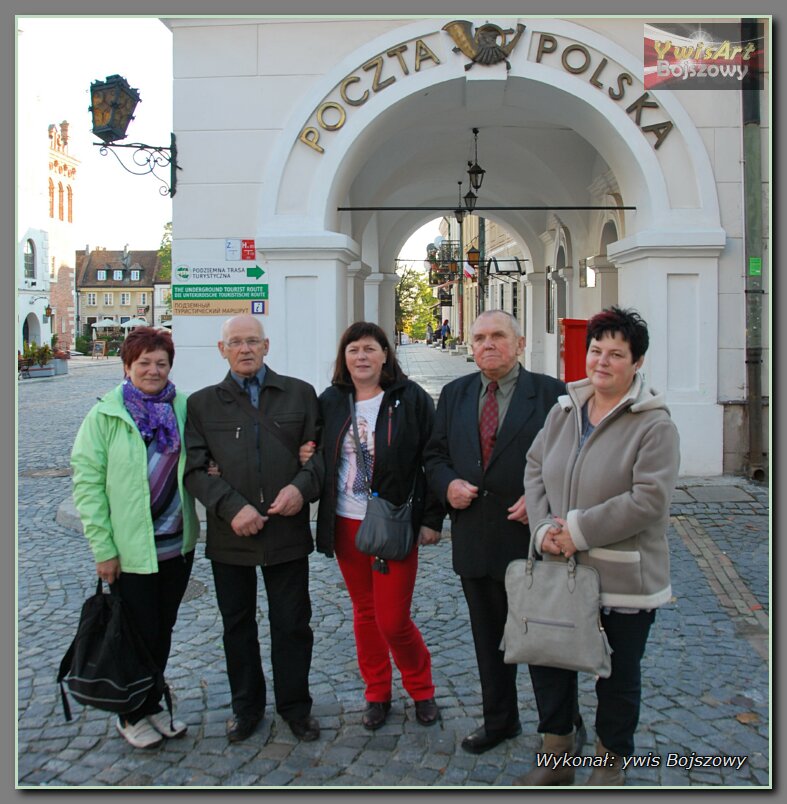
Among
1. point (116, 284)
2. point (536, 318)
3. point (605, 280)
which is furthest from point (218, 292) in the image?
point (116, 284)

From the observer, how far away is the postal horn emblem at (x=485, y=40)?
8.32m

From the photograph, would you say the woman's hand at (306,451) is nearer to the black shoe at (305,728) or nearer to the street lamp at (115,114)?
the black shoe at (305,728)

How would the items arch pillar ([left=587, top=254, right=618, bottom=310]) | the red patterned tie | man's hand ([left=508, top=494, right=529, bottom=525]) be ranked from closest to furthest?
man's hand ([left=508, top=494, right=529, bottom=525]), the red patterned tie, arch pillar ([left=587, top=254, right=618, bottom=310])

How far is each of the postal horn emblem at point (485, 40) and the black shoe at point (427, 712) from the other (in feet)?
22.2

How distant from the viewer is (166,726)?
3.59 meters

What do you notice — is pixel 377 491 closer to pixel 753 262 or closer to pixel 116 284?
pixel 753 262

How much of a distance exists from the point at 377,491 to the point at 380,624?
0.59 meters

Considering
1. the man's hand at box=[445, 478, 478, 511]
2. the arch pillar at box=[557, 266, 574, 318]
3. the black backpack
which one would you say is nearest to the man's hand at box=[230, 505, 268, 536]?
the black backpack

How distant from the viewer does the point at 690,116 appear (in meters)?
8.40

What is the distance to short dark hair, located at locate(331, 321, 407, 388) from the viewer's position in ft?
12.0

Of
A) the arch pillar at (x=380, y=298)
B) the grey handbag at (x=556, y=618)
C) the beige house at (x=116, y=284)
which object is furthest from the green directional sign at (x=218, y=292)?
the beige house at (x=116, y=284)

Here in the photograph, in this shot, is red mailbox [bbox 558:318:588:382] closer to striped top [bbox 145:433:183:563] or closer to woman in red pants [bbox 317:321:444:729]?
woman in red pants [bbox 317:321:444:729]

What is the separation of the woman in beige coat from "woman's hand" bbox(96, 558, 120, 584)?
172cm

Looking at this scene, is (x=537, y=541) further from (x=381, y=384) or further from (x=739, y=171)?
(x=739, y=171)
